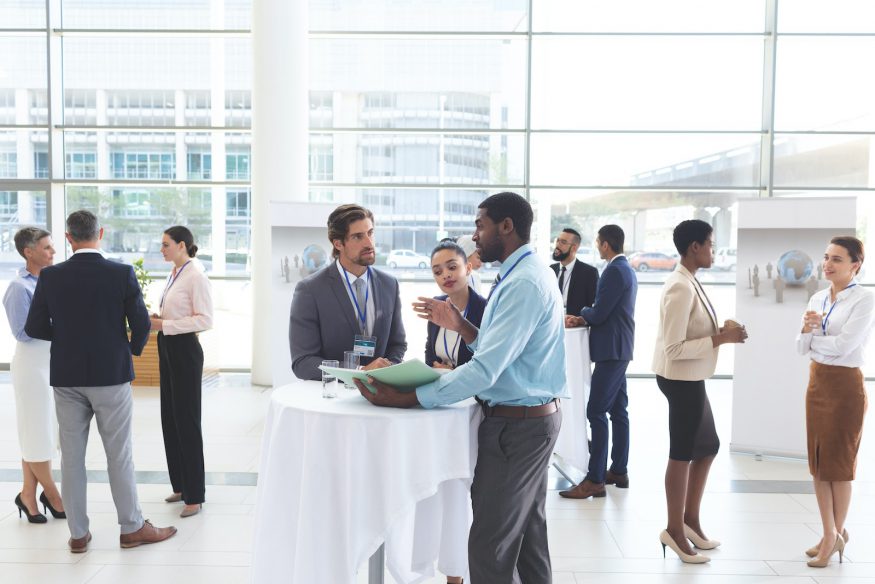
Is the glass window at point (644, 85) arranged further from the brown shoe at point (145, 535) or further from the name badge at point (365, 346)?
the name badge at point (365, 346)

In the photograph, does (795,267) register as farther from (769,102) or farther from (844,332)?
(769,102)

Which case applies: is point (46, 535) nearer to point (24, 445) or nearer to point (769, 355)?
point (24, 445)

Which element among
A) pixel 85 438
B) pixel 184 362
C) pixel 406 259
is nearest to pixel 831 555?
pixel 184 362

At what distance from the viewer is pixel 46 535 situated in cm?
436

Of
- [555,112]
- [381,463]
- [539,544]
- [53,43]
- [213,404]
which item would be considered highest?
[53,43]

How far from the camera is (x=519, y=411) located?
2748 millimetres

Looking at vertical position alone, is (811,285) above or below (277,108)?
below

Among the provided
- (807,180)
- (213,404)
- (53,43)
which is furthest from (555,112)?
(53,43)

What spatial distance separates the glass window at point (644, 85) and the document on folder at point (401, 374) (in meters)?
7.14

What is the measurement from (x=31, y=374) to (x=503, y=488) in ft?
10.2

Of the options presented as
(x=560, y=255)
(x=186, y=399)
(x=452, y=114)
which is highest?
(x=452, y=114)

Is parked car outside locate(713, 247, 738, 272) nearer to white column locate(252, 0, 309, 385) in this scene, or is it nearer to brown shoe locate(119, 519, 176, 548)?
white column locate(252, 0, 309, 385)

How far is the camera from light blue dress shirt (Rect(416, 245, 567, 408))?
2.60 meters

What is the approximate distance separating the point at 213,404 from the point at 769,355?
5183 millimetres
